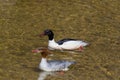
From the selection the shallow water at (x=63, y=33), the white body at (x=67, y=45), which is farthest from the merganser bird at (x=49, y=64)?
the white body at (x=67, y=45)

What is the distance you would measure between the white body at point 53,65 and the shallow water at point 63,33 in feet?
0.67

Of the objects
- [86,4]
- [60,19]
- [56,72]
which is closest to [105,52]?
[56,72]

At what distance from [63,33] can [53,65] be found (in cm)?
424

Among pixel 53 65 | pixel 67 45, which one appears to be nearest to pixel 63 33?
pixel 67 45

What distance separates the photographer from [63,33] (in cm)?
1891

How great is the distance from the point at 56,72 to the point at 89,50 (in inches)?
104

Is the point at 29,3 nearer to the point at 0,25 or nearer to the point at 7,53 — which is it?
the point at 0,25

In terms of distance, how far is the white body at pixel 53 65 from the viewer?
1476 centimetres

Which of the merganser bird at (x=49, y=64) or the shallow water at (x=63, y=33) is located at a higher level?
the merganser bird at (x=49, y=64)

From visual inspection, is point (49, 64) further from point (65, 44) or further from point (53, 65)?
A: point (65, 44)

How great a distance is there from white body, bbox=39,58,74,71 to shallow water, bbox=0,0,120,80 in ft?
0.67

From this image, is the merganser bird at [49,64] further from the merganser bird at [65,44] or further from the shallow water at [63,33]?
the merganser bird at [65,44]

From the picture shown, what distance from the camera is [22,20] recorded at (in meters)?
20.3

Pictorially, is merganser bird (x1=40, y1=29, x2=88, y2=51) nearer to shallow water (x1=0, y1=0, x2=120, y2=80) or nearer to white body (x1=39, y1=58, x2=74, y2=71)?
shallow water (x1=0, y1=0, x2=120, y2=80)
